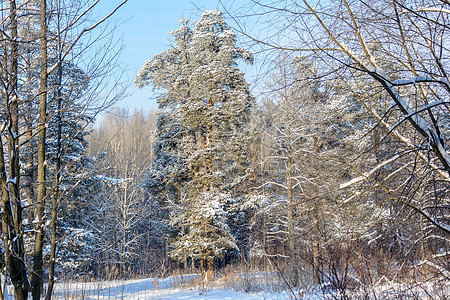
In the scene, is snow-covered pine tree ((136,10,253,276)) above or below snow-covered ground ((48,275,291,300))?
above

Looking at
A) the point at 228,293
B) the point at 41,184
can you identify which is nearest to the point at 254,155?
the point at 228,293

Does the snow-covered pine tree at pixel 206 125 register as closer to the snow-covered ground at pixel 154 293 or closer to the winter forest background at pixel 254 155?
the winter forest background at pixel 254 155

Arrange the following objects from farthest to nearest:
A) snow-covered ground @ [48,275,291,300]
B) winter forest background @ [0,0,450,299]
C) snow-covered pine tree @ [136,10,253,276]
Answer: snow-covered pine tree @ [136,10,253,276], snow-covered ground @ [48,275,291,300], winter forest background @ [0,0,450,299]

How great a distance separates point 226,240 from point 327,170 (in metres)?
11.7

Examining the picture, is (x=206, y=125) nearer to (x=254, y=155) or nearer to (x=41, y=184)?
(x=254, y=155)

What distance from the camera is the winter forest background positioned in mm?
2654

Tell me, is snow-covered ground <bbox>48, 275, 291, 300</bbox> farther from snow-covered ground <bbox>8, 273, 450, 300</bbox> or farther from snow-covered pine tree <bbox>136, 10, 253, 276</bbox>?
snow-covered pine tree <bbox>136, 10, 253, 276</bbox>

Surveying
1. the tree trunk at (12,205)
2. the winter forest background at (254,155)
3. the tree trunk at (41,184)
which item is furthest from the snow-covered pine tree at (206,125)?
the tree trunk at (12,205)

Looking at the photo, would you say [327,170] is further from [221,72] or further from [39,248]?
[221,72]

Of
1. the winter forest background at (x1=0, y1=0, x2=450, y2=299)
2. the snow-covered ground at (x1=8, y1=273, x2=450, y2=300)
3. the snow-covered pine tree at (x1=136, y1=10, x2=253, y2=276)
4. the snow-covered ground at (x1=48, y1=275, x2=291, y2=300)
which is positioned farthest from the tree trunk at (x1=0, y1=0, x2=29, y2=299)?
the snow-covered pine tree at (x1=136, y1=10, x2=253, y2=276)

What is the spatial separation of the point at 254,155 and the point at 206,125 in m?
4.72

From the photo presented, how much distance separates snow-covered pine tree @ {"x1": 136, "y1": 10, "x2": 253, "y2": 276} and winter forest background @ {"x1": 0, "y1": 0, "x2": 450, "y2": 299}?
9 cm

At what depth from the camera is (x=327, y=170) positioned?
295 centimetres

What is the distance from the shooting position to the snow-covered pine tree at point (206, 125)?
1401 centimetres
